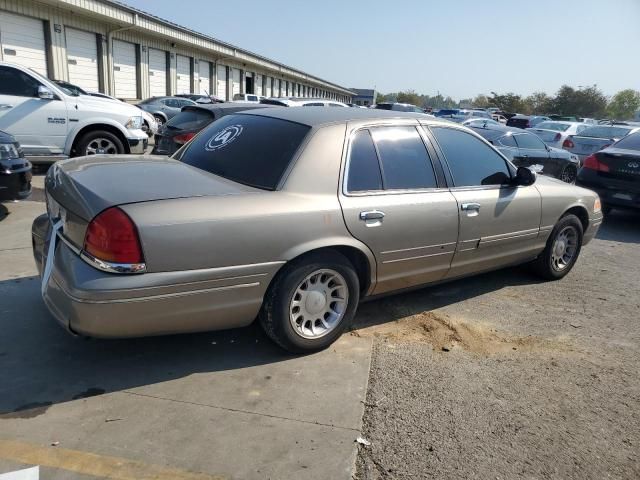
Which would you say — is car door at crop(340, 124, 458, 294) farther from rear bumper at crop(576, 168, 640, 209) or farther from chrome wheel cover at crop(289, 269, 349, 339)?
rear bumper at crop(576, 168, 640, 209)

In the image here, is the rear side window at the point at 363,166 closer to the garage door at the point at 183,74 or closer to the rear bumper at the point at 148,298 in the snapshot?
the rear bumper at the point at 148,298

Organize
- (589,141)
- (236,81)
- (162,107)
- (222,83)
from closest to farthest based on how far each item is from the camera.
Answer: (589,141)
(162,107)
(222,83)
(236,81)

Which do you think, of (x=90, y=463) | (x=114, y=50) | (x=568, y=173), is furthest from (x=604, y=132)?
(x=114, y=50)

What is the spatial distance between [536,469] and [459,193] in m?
2.23

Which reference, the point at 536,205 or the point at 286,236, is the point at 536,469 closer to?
the point at 286,236

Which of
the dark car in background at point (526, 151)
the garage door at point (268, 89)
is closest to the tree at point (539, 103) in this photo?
the garage door at point (268, 89)

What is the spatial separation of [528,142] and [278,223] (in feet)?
30.5

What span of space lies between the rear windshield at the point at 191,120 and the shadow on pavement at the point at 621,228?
666 centimetres

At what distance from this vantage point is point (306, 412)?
9.73 feet

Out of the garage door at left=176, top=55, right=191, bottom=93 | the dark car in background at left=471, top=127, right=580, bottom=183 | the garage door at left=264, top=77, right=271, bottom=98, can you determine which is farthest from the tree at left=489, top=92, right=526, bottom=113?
the dark car in background at left=471, top=127, right=580, bottom=183

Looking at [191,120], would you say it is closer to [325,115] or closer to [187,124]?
[187,124]

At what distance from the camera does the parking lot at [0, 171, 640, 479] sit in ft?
8.43

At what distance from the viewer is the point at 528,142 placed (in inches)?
433

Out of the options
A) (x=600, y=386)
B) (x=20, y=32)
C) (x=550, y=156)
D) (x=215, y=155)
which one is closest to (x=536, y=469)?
(x=600, y=386)
